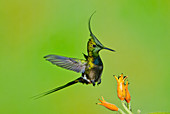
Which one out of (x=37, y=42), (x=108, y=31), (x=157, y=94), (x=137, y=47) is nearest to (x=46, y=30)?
(x=37, y=42)

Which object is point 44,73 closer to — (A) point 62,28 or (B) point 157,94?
(A) point 62,28

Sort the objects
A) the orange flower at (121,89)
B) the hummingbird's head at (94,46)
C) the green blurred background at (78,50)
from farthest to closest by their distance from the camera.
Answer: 1. the green blurred background at (78,50)
2. the hummingbird's head at (94,46)
3. the orange flower at (121,89)

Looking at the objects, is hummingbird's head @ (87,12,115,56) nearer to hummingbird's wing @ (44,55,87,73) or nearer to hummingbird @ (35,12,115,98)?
hummingbird @ (35,12,115,98)

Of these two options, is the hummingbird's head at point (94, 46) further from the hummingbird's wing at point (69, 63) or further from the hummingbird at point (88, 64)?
the hummingbird's wing at point (69, 63)

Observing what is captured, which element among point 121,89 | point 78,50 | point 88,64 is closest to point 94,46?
point 88,64

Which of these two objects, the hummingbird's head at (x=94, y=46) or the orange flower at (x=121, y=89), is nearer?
the orange flower at (x=121, y=89)

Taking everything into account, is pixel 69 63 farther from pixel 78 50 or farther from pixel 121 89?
pixel 78 50

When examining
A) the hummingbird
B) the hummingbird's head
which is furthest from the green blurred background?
the hummingbird's head

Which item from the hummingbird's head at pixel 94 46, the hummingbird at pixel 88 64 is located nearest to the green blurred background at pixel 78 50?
the hummingbird at pixel 88 64

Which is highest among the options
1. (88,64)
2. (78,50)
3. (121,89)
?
(78,50)
